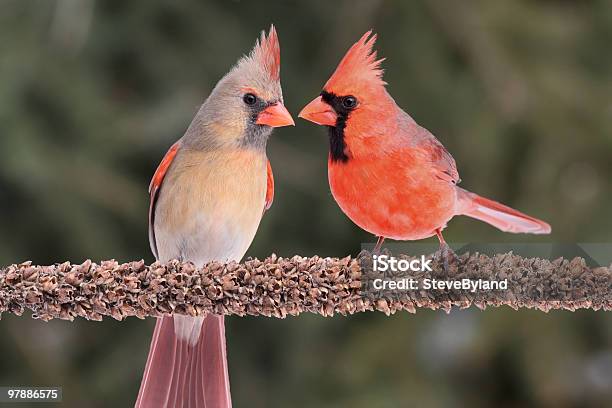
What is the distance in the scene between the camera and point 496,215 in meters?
0.85

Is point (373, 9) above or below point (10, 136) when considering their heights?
below

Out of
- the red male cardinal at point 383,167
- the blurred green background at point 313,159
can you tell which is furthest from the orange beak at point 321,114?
the blurred green background at point 313,159

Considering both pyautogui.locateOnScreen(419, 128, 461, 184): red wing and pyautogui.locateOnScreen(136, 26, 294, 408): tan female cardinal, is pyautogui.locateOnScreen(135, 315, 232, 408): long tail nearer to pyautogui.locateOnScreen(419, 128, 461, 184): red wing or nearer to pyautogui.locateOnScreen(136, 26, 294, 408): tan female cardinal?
pyautogui.locateOnScreen(136, 26, 294, 408): tan female cardinal

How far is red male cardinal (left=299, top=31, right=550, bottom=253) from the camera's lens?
79 cm

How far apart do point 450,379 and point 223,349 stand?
1752 mm

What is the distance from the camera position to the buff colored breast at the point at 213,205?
0.82 m

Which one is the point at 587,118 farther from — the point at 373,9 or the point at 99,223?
the point at 99,223

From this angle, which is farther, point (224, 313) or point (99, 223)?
point (99, 223)

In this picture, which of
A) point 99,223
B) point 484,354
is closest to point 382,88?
point 99,223

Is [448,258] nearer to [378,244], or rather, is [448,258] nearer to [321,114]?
[378,244]

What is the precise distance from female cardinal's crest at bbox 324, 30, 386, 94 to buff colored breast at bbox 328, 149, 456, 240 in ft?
0.26

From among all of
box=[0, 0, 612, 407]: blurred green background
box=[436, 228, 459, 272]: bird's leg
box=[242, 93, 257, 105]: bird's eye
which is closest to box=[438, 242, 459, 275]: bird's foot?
box=[436, 228, 459, 272]: bird's leg

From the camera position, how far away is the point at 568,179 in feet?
6.30

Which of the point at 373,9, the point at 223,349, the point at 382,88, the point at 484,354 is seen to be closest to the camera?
the point at 382,88
